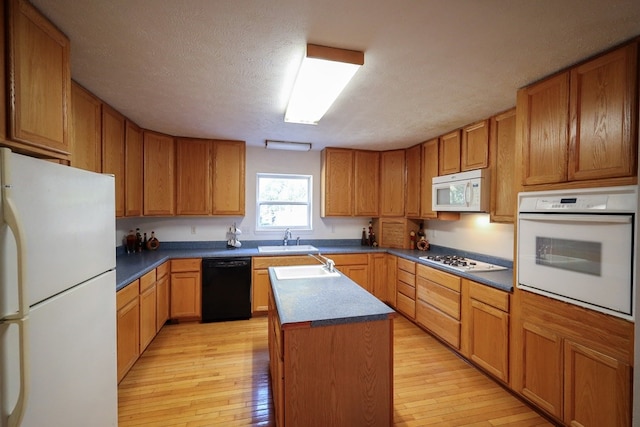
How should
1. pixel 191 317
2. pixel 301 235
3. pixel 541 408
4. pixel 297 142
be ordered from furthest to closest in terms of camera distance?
pixel 301 235 → pixel 297 142 → pixel 191 317 → pixel 541 408

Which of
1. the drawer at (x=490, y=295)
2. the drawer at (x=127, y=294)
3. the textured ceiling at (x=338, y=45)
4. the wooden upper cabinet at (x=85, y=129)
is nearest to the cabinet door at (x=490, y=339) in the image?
the drawer at (x=490, y=295)

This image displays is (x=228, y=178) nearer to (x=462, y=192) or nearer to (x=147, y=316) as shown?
(x=147, y=316)

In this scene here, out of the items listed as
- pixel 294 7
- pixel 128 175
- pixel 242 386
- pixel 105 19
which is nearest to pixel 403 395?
pixel 242 386

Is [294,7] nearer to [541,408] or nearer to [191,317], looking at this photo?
[541,408]

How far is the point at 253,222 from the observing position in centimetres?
422

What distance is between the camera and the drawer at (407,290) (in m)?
3.45

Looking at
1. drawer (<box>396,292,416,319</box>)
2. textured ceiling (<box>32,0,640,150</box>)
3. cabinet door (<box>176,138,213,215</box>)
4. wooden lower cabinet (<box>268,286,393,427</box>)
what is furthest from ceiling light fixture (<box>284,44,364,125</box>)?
drawer (<box>396,292,416,319</box>)

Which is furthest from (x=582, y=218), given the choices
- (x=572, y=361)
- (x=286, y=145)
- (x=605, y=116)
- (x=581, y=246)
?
(x=286, y=145)

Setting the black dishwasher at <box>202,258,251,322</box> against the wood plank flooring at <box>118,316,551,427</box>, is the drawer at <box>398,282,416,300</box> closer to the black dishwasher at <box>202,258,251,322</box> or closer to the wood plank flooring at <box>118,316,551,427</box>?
the wood plank flooring at <box>118,316,551,427</box>

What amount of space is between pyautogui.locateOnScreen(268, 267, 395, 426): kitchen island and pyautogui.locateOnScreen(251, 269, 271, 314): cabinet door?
2.09 m

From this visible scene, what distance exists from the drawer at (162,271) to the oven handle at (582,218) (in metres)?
3.51

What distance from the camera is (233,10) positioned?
4.26ft

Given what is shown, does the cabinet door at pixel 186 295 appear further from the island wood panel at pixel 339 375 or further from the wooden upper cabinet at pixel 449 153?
the wooden upper cabinet at pixel 449 153

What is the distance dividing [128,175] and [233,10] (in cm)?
236
